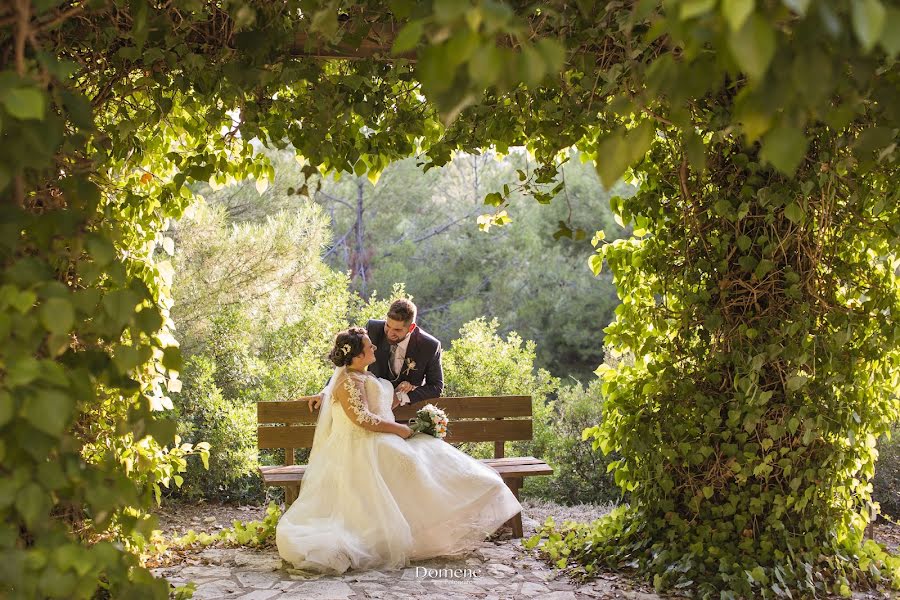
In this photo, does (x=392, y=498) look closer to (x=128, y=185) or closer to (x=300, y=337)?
(x=128, y=185)

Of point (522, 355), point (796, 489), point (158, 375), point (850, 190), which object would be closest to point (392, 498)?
point (158, 375)

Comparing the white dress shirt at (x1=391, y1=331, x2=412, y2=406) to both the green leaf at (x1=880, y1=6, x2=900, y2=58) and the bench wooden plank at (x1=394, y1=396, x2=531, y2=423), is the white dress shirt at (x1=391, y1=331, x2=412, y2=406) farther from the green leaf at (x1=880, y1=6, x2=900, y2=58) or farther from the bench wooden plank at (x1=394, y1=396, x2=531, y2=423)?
the green leaf at (x1=880, y1=6, x2=900, y2=58)

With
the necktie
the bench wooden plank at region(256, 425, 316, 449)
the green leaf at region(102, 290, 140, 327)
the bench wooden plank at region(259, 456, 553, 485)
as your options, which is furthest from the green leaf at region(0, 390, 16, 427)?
the bench wooden plank at region(256, 425, 316, 449)

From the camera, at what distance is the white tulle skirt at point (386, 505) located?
4.72m

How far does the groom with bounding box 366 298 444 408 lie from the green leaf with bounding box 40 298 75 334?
13.7ft

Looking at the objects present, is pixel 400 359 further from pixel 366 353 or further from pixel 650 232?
pixel 650 232

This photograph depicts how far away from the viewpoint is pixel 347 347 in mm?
5156

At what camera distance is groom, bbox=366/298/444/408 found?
5.86 m

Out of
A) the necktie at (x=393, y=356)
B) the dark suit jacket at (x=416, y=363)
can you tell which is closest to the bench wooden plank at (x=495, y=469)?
the dark suit jacket at (x=416, y=363)

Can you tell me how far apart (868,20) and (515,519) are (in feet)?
16.1

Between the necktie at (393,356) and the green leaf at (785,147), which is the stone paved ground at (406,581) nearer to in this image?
the necktie at (393,356)

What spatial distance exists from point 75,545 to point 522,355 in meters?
7.15

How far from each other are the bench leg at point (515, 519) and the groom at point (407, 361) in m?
0.79

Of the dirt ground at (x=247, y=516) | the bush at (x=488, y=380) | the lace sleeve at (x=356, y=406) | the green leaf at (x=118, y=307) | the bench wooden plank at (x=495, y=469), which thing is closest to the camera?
the green leaf at (x=118, y=307)
